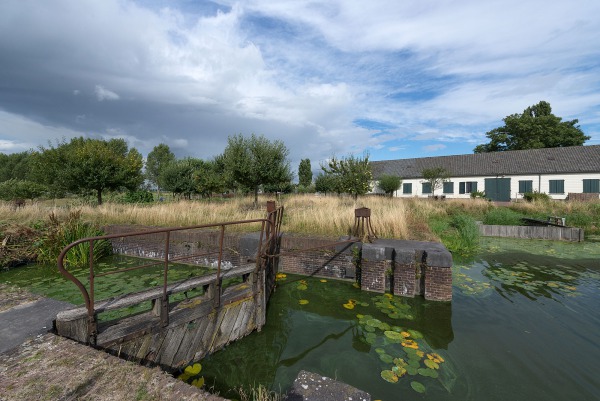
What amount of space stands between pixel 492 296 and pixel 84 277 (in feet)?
29.3

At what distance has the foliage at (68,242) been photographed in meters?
7.61

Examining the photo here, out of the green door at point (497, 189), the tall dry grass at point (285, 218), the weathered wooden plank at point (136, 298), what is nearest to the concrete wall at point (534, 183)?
the green door at point (497, 189)

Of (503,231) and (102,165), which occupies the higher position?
(102,165)

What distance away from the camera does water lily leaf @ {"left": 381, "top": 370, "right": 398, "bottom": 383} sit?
3316mm

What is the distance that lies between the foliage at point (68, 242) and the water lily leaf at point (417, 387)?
8362 millimetres

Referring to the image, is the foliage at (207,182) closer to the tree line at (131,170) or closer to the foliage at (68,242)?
the tree line at (131,170)

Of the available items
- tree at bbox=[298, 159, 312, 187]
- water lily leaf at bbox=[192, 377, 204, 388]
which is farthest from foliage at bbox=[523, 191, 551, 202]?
tree at bbox=[298, 159, 312, 187]

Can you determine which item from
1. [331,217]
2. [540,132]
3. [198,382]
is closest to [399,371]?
[198,382]

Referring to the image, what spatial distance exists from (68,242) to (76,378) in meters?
7.85

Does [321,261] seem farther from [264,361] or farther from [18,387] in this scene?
[18,387]

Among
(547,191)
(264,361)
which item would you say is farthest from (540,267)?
(547,191)

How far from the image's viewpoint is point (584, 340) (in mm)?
4133

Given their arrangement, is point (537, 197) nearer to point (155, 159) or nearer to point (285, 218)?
point (285, 218)

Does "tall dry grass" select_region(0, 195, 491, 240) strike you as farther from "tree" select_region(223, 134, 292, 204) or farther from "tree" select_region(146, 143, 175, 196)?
"tree" select_region(146, 143, 175, 196)
